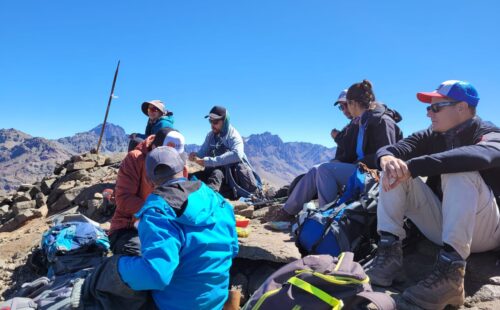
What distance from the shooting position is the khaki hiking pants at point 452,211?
3.56m

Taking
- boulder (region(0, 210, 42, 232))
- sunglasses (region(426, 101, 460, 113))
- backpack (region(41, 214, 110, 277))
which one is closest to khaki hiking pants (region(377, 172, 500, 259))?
sunglasses (region(426, 101, 460, 113))

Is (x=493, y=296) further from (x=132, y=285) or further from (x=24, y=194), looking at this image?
(x=24, y=194)

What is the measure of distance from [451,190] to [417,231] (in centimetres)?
140

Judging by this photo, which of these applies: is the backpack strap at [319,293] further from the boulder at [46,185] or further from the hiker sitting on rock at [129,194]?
the boulder at [46,185]

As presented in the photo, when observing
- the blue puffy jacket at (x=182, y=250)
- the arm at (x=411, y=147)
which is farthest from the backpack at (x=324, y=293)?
the arm at (x=411, y=147)

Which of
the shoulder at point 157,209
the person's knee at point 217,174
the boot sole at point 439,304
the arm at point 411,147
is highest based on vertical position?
the arm at point 411,147

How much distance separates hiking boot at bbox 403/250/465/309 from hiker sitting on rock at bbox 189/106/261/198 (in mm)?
5719

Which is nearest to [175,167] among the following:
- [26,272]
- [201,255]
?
[201,255]

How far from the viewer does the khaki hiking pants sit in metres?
3.56

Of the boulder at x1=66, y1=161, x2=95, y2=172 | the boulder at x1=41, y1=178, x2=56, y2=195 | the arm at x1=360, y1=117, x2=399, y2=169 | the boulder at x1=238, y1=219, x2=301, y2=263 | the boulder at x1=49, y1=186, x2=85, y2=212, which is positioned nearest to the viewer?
the boulder at x1=238, y1=219, x2=301, y2=263

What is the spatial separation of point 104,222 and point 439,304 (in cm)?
856

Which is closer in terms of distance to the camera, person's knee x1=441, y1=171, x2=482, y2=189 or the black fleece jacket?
person's knee x1=441, y1=171, x2=482, y2=189

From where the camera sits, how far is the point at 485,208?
147 inches

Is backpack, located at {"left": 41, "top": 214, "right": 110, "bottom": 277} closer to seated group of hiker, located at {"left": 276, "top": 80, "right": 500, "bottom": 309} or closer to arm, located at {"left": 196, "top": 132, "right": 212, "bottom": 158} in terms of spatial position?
arm, located at {"left": 196, "top": 132, "right": 212, "bottom": 158}
